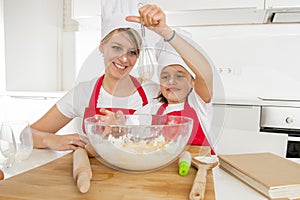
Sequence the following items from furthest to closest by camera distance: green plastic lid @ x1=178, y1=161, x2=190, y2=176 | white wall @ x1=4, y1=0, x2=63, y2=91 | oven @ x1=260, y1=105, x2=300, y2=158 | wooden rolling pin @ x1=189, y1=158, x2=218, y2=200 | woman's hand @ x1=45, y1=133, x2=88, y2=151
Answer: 1. white wall @ x1=4, y1=0, x2=63, y2=91
2. oven @ x1=260, y1=105, x2=300, y2=158
3. woman's hand @ x1=45, y1=133, x2=88, y2=151
4. green plastic lid @ x1=178, y1=161, x2=190, y2=176
5. wooden rolling pin @ x1=189, y1=158, x2=218, y2=200

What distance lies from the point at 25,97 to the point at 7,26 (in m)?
0.51

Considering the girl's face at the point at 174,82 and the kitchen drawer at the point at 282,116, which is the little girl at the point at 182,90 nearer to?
the girl's face at the point at 174,82

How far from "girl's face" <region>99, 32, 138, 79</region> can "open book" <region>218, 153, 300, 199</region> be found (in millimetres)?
410

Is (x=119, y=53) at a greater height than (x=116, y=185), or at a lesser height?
greater

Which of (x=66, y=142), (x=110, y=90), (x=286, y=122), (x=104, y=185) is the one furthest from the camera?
(x=286, y=122)

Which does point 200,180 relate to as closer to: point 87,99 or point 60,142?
point 60,142

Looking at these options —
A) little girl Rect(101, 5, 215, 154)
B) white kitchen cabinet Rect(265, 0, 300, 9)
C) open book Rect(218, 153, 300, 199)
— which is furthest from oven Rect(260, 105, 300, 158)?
open book Rect(218, 153, 300, 199)

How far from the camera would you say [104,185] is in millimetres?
533

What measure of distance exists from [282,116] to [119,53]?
4.07 ft

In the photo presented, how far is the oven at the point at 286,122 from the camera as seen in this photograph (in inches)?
67.6

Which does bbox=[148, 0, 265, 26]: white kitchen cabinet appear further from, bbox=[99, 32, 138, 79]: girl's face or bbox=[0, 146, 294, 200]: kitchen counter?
bbox=[0, 146, 294, 200]: kitchen counter

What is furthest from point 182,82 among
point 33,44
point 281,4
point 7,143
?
point 33,44

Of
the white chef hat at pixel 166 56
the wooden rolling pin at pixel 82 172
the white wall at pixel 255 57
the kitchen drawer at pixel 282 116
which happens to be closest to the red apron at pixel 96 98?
the white chef hat at pixel 166 56

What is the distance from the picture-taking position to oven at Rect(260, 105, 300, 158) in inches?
67.6
